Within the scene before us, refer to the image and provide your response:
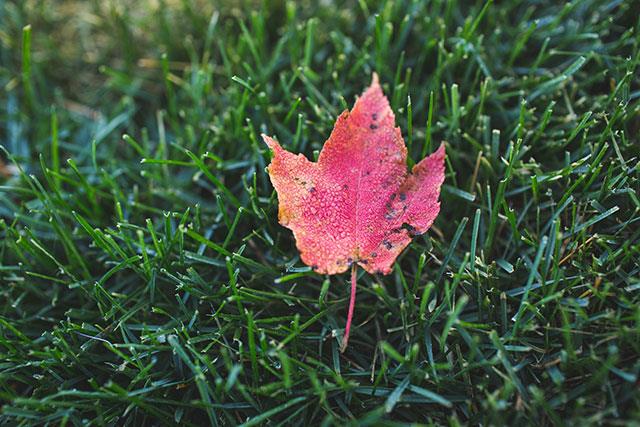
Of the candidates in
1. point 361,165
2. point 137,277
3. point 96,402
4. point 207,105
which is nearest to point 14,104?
point 207,105

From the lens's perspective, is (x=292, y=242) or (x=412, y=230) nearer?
(x=412, y=230)

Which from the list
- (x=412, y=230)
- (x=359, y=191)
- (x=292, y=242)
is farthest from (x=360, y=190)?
(x=292, y=242)

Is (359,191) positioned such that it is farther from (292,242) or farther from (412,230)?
(292,242)

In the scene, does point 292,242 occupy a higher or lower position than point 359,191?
lower

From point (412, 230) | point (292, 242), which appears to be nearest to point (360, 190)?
point (412, 230)
